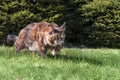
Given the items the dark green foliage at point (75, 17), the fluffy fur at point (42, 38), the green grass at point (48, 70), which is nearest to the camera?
the green grass at point (48, 70)

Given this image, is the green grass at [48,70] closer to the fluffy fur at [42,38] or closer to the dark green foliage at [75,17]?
the fluffy fur at [42,38]

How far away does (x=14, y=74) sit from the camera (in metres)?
7.69

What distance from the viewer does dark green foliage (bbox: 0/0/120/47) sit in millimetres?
18875

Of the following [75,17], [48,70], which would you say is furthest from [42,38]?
[75,17]

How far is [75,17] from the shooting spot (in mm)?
21375

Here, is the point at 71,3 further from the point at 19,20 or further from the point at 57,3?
the point at 19,20

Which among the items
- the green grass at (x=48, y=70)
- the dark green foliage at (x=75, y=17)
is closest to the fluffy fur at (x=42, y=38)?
the green grass at (x=48, y=70)

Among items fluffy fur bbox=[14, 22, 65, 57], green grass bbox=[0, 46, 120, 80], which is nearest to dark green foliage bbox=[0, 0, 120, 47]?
fluffy fur bbox=[14, 22, 65, 57]

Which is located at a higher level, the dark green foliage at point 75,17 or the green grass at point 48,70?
the green grass at point 48,70

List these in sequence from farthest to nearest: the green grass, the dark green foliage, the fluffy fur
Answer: the dark green foliage < the fluffy fur < the green grass

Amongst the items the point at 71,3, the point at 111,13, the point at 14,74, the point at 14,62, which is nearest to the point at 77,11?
the point at 71,3

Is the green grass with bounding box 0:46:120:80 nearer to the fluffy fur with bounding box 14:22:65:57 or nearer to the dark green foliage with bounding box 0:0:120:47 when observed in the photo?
the fluffy fur with bounding box 14:22:65:57

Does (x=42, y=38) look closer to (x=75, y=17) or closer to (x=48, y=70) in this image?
(x=48, y=70)

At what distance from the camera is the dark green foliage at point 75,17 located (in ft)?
61.9
